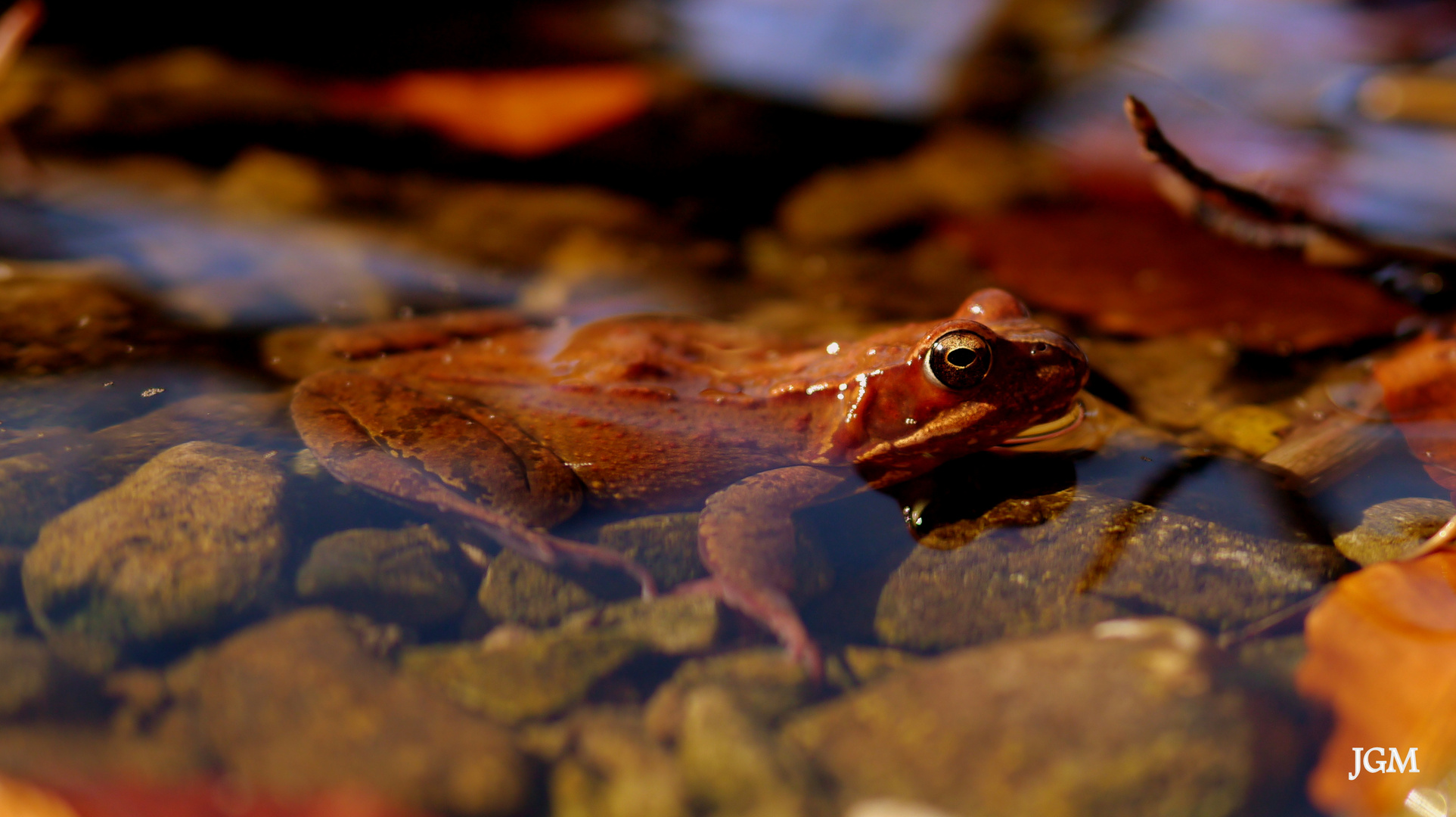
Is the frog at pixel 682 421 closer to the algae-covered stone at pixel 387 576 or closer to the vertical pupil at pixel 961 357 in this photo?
the vertical pupil at pixel 961 357

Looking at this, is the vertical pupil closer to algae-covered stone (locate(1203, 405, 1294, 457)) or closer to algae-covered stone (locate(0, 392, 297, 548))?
algae-covered stone (locate(1203, 405, 1294, 457))

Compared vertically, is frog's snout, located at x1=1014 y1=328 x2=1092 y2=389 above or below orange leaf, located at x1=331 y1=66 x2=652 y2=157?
below

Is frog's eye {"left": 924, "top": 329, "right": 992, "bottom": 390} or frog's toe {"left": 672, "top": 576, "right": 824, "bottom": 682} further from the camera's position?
frog's eye {"left": 924, "top": 329, "right": 992, "bottom": 390}

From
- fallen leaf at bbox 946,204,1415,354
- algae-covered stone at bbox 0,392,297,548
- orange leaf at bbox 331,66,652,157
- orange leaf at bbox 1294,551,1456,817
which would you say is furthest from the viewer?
orange leaf at bbox 331,66,652,157

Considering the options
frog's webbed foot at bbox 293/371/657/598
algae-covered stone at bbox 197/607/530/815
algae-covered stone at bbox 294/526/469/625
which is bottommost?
algae-covered stone at bbox 197/607/530/815

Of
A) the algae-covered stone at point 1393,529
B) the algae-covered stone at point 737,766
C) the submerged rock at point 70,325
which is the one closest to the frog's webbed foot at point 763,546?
the algae-covered stone at point 737,766

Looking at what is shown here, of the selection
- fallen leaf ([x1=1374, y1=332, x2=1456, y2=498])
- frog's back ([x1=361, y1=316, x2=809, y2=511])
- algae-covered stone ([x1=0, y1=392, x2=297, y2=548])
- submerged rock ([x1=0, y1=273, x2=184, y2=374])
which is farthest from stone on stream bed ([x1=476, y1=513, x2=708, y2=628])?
fallen leaf ([x1=1374, y1=332, x2=1456, y2=498])
